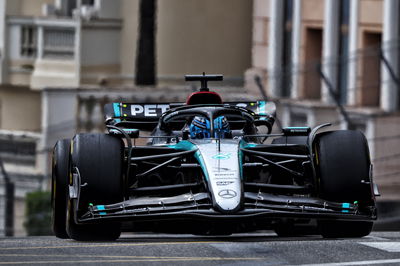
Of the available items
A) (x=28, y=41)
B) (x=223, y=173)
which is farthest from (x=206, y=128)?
(x=28, y=41)

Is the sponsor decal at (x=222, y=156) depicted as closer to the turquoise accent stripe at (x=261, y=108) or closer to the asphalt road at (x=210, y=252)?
the asphalt road at (x=210, y=252)

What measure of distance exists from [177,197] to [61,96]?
65.5 feet

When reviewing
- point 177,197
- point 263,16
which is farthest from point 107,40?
point 177,197

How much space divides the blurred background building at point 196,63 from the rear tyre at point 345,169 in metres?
8.80

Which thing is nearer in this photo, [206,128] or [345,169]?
[345,169]

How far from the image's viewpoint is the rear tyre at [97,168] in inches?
655

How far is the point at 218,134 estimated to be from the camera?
18016 millimetres

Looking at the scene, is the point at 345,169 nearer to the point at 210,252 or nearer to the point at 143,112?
the point at 210,252

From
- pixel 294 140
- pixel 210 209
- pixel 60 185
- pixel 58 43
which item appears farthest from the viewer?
pixel 58 43

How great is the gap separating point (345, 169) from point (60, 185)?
2.82m

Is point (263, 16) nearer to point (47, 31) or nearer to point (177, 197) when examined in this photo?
point (47, 31)

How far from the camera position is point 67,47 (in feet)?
140

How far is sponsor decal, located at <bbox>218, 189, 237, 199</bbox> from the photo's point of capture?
16.3 meters

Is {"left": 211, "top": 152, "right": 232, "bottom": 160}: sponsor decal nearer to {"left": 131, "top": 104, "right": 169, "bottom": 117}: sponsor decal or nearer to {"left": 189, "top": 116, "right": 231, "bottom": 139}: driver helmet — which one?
{"left": 189, "top": 116, "right": 231, "bottom": 139}: driver helmet
